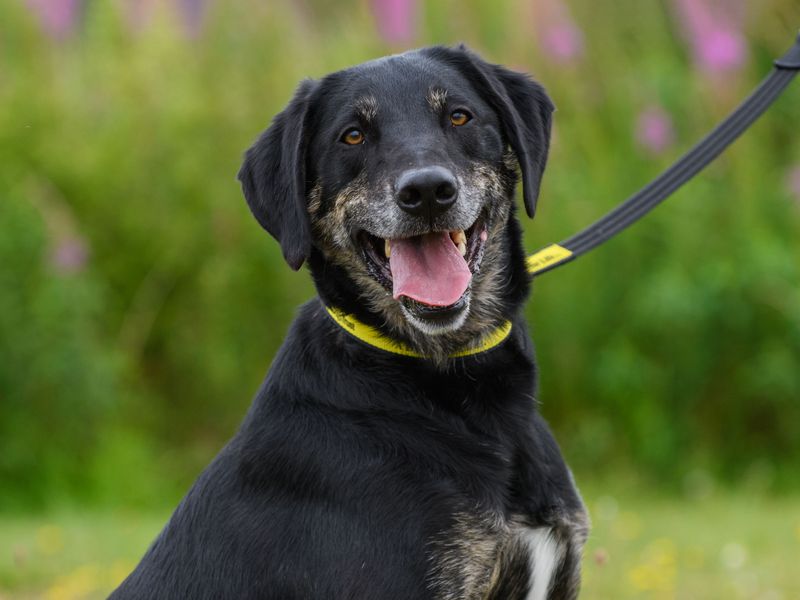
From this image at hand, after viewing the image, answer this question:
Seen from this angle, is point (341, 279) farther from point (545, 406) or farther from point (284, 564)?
point (545, 406)

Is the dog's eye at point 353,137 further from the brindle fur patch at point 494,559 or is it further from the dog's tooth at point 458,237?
the brindle fur patch at point 494,559

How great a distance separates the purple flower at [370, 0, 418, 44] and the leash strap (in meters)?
4.57

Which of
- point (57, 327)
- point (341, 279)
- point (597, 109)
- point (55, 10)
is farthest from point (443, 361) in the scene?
point (55, 10)

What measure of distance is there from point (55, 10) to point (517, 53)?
3.57 metres

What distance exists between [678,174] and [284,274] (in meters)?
4.05

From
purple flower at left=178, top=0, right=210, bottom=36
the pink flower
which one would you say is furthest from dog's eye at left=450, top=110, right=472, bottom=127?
purple flower at left=178, top=0, right=210, bottom=36

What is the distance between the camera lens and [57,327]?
287 inches

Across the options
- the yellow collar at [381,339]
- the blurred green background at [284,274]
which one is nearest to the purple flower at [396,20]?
the blurred green background at [284,274]

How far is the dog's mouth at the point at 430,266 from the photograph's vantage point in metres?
3.31

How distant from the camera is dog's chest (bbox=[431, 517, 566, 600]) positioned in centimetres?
304

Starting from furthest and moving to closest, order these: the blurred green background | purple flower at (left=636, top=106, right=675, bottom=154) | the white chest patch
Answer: purple flower at (left=636, top=106, right=675, bottom=154) → the blurred green background → the white chest patch

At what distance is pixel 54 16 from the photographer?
9305 millimetres

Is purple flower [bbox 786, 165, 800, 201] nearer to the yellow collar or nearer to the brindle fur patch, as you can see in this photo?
the yellow collar

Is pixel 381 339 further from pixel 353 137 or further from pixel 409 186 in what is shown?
pixel 353 137
